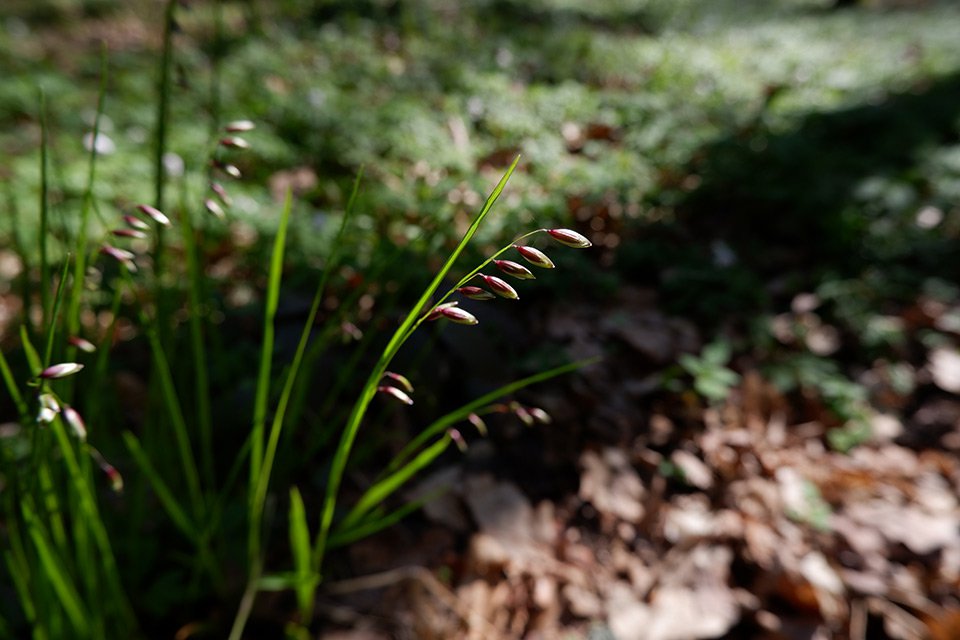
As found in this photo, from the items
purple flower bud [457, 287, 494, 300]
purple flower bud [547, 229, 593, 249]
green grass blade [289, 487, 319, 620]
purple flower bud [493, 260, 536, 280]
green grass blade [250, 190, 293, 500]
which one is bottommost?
green grass blade [289, 487, 319, 620]

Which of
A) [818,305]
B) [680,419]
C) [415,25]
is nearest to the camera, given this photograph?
[680,419]

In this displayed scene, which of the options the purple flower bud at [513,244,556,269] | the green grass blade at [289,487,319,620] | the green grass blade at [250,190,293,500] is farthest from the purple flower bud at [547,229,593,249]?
the green grass blade at [289,487,319,620]

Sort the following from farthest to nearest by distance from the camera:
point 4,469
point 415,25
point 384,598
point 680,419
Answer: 1. point 415,25
2. point 680,419
3. point 384,598
4. point 4,469

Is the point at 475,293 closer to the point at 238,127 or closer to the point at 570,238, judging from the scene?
the point at 570,238

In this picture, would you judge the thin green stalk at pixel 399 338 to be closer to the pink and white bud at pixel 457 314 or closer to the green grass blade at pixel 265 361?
the pink and white bud at pixel 457 314

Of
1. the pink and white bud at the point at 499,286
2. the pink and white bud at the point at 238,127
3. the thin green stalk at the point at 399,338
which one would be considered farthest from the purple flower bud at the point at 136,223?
the pink and white bud at the point at 499,286

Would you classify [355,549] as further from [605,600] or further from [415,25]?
[415,25]

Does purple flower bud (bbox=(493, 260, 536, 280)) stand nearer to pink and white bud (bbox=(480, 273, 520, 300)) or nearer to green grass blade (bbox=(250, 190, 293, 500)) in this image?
pink and white bud (bbox=(480, 273, 520, 300))

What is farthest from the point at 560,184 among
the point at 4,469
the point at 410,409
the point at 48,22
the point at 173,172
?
the point at 48,22
